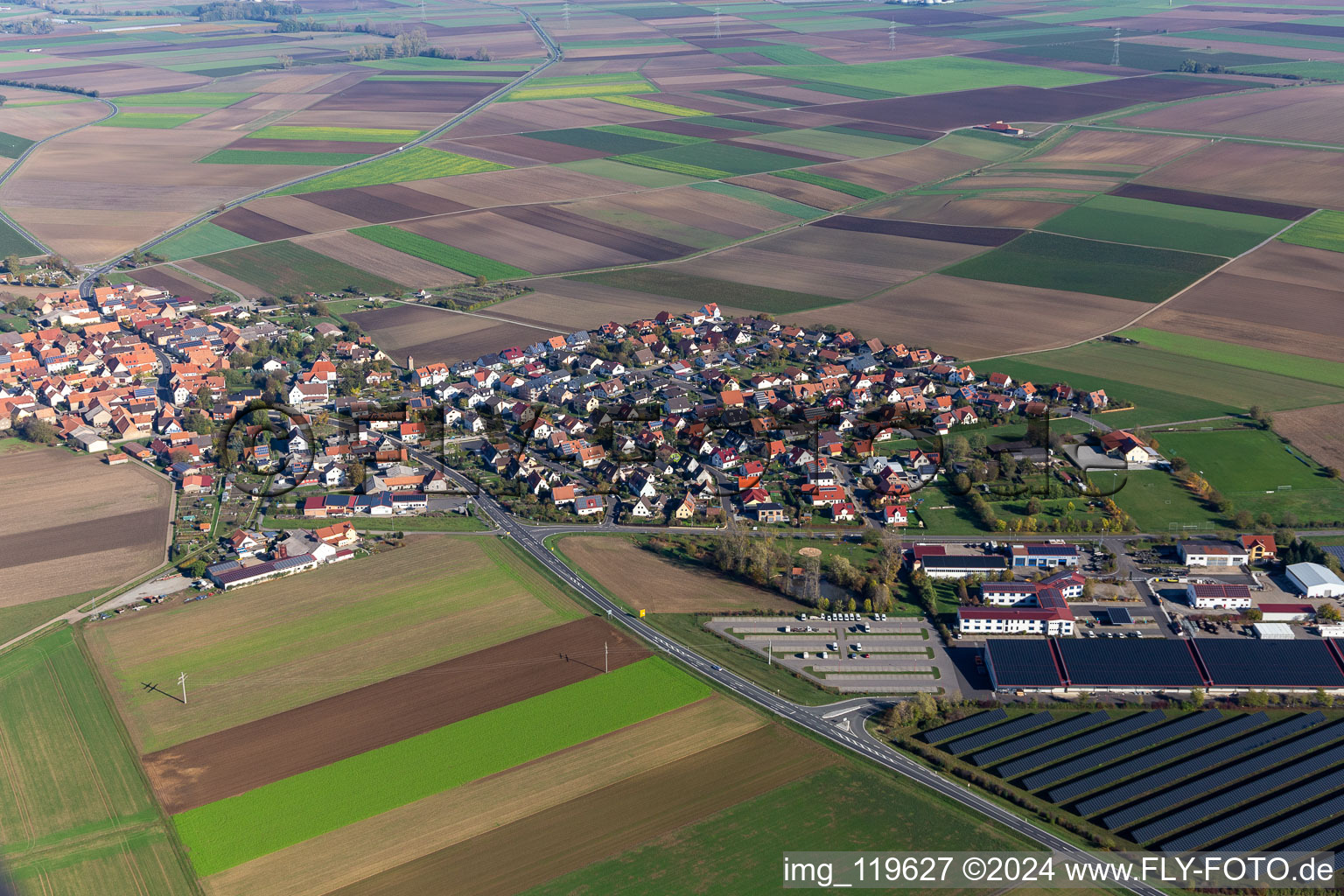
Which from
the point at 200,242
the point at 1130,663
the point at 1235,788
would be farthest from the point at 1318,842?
the point at 200,242

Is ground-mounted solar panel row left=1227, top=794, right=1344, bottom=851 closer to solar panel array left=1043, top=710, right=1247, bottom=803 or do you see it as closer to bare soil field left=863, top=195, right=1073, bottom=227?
solar panel array left=1043, top=710, right=1247, bottom=803

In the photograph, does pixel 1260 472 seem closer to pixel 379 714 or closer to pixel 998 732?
pixel 998 732

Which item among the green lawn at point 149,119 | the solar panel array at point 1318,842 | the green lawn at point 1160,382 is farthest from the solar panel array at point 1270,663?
the green lawn at point 149,119

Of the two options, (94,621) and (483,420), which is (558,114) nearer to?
(483,420)

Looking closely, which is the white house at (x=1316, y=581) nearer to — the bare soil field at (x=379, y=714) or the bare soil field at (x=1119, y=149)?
the bare soil field at (x=379, y=714)

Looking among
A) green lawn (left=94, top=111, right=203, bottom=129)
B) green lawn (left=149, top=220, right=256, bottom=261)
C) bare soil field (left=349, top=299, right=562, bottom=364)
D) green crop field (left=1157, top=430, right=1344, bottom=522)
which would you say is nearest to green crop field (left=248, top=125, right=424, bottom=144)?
green lawn (left=94, top=111, right=203, bottom=129)

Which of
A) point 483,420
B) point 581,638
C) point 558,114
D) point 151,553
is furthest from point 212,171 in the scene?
point 581,638
